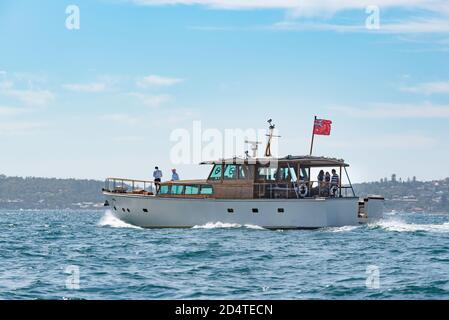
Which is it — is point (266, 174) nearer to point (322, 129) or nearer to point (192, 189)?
point (322, 129)

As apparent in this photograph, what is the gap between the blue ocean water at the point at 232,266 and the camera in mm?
16766

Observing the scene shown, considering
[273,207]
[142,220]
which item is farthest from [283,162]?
[142,220]

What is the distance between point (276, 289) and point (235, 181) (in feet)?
73.1

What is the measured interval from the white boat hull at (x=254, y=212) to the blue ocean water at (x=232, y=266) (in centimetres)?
226

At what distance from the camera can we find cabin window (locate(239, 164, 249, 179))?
129ft

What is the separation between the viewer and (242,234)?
34.6m

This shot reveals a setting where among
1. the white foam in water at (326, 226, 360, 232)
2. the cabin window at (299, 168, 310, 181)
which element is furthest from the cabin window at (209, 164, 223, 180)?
the white foam in water at (326, 226, 360, 232)

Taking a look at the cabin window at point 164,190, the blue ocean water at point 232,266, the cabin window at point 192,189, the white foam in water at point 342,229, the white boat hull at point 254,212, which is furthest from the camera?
the cabin window at point 164,190

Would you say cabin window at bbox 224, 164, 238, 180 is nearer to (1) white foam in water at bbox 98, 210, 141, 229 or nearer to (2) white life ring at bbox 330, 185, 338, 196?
(2) white life ring at bbox 330, 185, 338, 196

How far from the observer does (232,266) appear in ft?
71.6

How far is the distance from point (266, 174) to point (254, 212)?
2.26m

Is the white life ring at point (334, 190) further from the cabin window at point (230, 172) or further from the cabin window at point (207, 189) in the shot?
the cabin window at point (207, 189)
